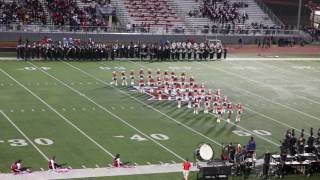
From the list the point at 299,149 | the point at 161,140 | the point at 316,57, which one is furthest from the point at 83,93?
the point at 316,57

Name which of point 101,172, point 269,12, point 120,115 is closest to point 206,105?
point 120,115

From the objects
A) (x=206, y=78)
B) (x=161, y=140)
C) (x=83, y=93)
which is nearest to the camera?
(x=161, y=140)

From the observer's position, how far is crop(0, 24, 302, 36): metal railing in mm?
41781

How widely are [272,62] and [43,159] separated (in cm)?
2381

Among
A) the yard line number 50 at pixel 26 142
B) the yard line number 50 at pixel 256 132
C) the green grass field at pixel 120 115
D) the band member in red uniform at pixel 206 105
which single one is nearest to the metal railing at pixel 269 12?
the green grass field at pixel 120 115

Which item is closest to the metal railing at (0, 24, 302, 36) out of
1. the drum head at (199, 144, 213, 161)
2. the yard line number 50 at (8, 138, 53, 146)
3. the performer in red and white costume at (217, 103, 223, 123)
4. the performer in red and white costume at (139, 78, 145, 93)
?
the performer in red and white costume at (139, 78, 145, 93)

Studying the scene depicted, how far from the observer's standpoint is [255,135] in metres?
22.5

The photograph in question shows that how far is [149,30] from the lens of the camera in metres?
45.2

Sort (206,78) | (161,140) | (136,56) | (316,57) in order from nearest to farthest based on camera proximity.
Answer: (161,140) < (206,78) < (136,56) < (316,57)

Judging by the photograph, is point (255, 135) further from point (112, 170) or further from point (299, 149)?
point (112, 170)

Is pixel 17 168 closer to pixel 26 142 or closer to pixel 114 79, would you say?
pixel 26 142

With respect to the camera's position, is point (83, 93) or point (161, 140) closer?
point (161, 140)

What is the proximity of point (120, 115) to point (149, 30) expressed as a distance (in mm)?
21587

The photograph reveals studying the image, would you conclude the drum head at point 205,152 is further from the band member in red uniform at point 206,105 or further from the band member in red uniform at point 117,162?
the band member in red uniform at point 206,105
